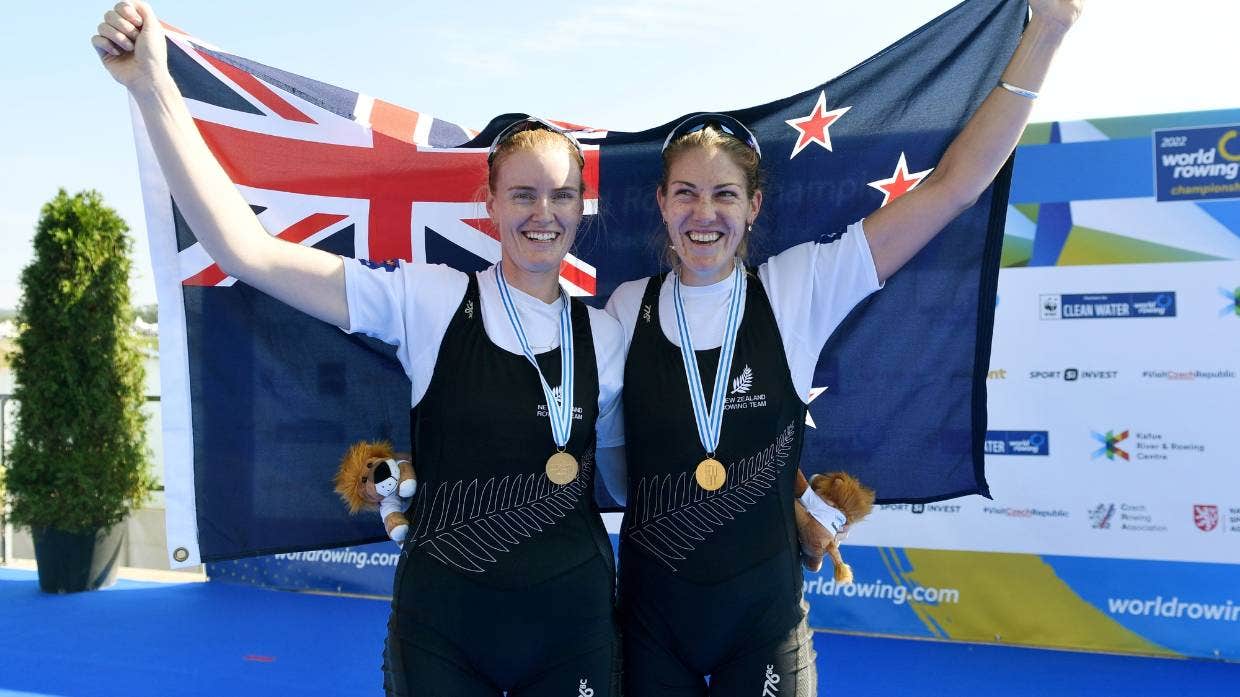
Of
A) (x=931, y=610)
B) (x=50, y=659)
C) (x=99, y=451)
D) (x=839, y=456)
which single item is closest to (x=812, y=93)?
(x=839, y=456)

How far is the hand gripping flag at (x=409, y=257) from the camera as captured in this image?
281cm

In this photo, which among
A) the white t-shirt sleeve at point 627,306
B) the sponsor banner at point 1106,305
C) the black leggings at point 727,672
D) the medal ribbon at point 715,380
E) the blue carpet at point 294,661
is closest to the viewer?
the black leggings at point 727,672

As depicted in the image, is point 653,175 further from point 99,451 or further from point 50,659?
point 99,451

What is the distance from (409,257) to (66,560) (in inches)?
212

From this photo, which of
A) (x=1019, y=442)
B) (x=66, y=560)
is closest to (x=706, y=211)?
(x=1019, y=442)

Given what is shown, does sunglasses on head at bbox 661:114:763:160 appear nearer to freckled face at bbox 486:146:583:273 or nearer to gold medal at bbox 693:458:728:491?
freckled face at bbox 486:146:583:273

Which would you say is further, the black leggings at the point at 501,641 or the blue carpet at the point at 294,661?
the blue carpet at the point at 294,661

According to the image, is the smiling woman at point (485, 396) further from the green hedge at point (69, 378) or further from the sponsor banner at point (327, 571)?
the green hedge at point (69, 378)

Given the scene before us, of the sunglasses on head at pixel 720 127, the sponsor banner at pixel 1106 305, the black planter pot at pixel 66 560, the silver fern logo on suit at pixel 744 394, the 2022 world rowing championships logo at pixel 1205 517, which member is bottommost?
the black planter pot at pixel 66 560

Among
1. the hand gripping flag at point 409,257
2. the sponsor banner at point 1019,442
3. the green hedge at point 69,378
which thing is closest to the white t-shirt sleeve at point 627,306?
the hand gripping flag at point 409,257

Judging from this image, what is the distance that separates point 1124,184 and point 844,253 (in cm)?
371

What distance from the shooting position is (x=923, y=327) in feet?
9.45

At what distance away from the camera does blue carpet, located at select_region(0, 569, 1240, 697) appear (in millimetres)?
4738

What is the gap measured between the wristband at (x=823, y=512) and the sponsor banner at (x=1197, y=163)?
3.87 m
